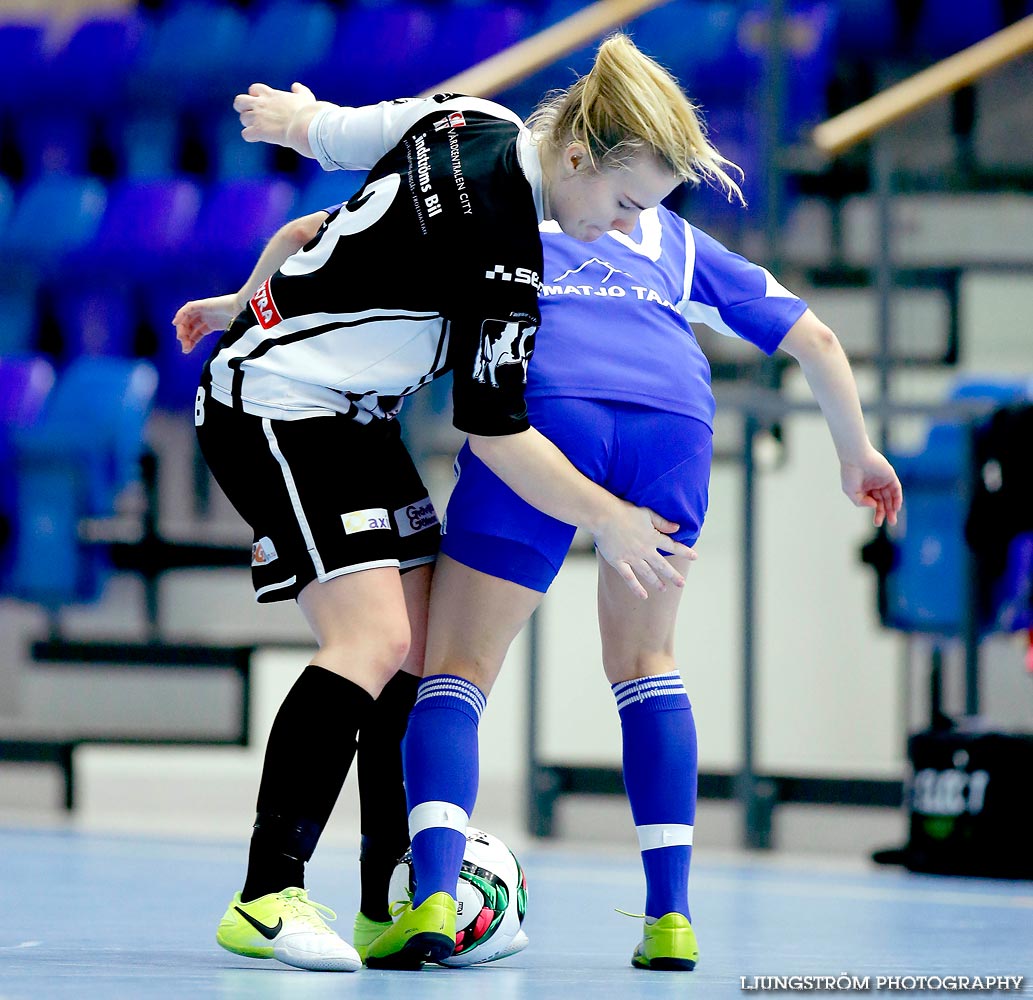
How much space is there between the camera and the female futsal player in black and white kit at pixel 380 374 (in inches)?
88.2

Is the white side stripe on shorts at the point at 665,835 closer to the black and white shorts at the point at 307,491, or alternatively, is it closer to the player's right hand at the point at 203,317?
the black and white shorts at the point at 307,491

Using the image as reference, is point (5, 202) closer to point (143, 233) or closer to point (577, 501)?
point (143, 233)

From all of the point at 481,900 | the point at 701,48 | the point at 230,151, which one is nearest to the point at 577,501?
the point at 481,900

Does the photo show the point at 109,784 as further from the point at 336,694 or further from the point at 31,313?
the point at 336,694

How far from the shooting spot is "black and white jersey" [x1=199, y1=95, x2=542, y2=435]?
2.25m

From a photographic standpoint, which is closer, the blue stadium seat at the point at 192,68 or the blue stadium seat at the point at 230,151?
the blue stadium seat at the point at 230,151

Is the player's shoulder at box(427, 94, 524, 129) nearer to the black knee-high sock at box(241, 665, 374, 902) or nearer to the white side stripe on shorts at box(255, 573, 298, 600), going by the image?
the white side stripe on shorts at box(255, 573, 298, 600)

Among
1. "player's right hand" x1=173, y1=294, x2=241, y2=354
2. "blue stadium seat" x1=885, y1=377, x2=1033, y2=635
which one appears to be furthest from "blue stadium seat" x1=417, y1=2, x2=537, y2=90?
"player's right hand" x1=173, y1=294, x2=241, y2=354

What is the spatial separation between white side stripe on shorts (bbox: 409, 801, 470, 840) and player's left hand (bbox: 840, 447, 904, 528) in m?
0.73

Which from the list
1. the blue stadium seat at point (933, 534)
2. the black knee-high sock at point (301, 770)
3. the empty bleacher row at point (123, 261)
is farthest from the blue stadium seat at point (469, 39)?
the black knee-high sock at point (301, 770)

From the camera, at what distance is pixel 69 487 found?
577cm

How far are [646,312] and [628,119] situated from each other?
17.0 inches

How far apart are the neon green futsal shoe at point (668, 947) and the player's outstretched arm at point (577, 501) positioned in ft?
1.58

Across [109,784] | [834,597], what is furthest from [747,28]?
[109,784]
